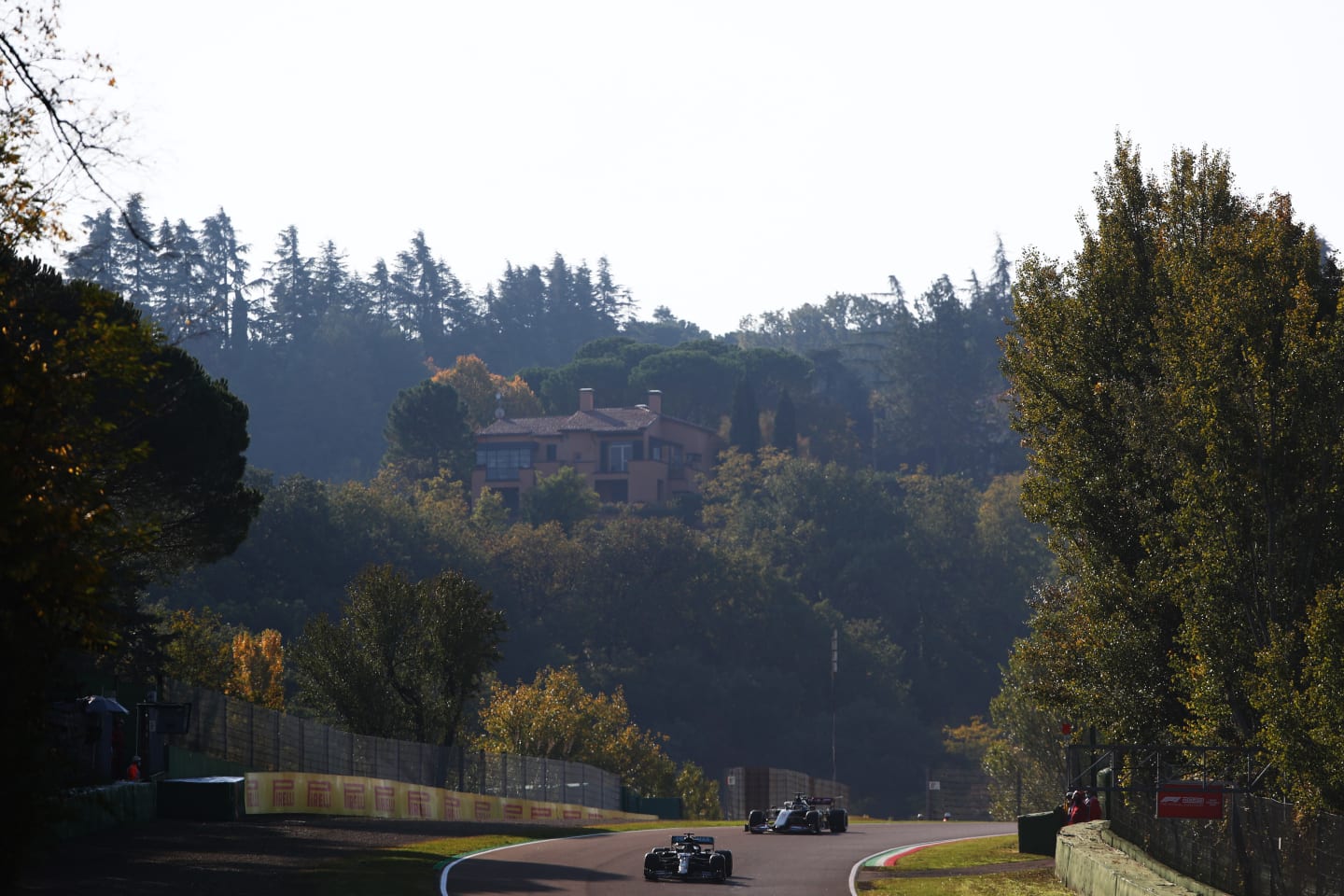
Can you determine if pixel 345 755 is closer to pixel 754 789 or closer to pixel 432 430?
pixel 754 789

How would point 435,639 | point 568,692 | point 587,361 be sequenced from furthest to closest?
point 587,361 < point 568,692 < point 435,639

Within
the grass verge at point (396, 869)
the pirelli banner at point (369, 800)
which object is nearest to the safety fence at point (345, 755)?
Result: the pirelli banner at point (369, 800)

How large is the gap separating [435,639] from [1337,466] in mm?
38762

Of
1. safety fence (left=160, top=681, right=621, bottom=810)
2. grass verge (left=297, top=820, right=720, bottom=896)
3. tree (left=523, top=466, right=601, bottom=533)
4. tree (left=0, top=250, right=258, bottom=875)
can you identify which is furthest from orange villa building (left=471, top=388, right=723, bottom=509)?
tree (left=0, top=250, right=258, bottom=875)

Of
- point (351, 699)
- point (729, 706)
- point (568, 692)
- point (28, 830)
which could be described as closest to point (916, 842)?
point (351, 699)

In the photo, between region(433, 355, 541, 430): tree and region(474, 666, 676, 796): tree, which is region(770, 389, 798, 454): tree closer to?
region(433, 355, 541, 430): tree

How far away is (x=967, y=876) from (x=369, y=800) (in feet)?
73.8

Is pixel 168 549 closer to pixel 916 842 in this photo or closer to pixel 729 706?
pixel 916 842

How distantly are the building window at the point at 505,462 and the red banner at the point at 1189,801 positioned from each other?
13497 centimetres

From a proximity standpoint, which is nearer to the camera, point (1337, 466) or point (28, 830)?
point (28, 830)

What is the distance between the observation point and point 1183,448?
32.9 metres

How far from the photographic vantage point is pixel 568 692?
91875mm

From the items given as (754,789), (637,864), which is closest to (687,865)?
(637,864)

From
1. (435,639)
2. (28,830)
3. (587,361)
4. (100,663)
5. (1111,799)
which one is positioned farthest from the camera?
(587,361)
